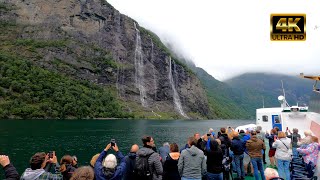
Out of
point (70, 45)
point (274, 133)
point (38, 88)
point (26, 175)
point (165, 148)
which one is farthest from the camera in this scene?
point (70, 45)

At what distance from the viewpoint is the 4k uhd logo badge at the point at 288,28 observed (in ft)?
26.9

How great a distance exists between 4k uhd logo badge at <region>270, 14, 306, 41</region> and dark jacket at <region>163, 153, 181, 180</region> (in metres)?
4.43

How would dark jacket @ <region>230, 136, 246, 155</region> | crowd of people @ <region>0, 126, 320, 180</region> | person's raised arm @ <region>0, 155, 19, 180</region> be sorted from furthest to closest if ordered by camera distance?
dark jacket @ <region>230, 136, 246, 155</region>
crowd of people @ <region>0, 126, 320, 180</region>
person's raised arm @ <region>0, 155, 19, 180</region>

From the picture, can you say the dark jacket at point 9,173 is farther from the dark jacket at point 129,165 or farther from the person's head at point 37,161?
the dark jacket at point 129,165

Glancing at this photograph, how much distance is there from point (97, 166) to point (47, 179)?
46.7 inches

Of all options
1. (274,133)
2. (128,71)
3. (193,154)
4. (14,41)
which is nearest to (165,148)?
(193,154)

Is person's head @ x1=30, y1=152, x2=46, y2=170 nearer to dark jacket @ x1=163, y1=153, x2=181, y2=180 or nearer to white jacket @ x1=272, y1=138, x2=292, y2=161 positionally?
dark jacket @ x1=163, y1=153, x2=181, y2=180

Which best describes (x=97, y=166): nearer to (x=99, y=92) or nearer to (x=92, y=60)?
(x=99, y=92)

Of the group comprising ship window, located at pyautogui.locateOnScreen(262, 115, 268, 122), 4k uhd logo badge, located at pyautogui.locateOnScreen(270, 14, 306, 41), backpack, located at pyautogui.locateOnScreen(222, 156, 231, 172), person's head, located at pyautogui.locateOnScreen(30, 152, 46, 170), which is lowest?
backpack, located at pyautogui.locateOnScreen(222, 156, 231, 172)

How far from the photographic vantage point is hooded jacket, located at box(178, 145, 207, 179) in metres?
7.75

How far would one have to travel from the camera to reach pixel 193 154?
7.79m

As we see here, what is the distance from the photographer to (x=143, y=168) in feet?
23.2

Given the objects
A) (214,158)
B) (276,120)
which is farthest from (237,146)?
(276,120)

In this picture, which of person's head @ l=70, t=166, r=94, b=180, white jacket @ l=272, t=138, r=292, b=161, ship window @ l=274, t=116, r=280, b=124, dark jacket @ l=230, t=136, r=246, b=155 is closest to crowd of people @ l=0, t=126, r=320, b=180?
person's head @ l=70, t=166, r=94, b=180
